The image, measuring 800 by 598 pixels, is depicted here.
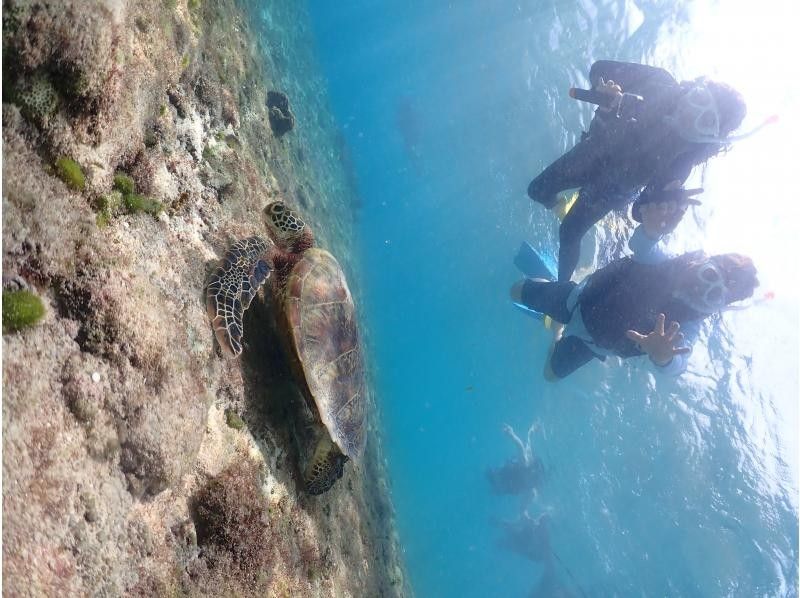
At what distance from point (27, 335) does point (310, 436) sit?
110 inches

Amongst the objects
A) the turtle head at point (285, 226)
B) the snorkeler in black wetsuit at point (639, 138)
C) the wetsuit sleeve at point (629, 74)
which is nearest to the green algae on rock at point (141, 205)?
the turtle head at point (285, 226)

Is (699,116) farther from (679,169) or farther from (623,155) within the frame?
(623,155)

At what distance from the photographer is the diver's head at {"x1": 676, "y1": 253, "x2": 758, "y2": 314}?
493cm

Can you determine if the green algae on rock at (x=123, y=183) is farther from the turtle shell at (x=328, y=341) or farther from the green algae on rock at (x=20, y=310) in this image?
the turtle shell at (x=328, y=341)

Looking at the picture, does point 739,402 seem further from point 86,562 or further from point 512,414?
point 86,562

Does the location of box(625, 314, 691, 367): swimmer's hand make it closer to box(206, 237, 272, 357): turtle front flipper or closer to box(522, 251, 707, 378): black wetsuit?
box(522, 251, 707, 378): black wetsuit

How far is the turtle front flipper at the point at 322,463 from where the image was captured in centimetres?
404

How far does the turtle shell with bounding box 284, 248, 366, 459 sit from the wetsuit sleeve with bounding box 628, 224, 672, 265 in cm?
343

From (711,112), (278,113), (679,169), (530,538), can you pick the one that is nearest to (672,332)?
(679,169)

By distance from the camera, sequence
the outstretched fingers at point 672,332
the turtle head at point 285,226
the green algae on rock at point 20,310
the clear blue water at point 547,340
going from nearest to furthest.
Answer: the green algae on rock at point 20,310, the turtle head at point 285,226, the outstretched fingers at point 672,332, the clear blue water at point 547,340

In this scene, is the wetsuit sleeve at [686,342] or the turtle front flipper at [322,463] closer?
the turtle front flipper at [322,463]

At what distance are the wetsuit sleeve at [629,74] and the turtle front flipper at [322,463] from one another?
5300mm

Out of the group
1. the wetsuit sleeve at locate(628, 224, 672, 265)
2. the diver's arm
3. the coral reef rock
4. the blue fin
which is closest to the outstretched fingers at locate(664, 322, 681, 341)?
the wetsuit sleeve at locate(628, 224, 672, 265)

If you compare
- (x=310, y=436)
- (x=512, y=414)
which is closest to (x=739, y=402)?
(x=512, y=414)
